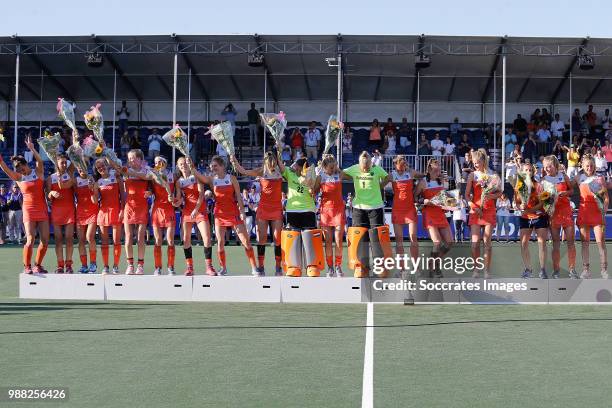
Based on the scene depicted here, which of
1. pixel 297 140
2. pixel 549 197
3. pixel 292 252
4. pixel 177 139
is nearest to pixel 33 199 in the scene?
pixel 177 139

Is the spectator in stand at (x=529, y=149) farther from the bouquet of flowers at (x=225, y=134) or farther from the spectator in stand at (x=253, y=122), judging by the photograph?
the bouquet of flowers at (x=225, y=134)

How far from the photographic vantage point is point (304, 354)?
28.0 ft

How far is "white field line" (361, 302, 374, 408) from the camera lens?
6521mm

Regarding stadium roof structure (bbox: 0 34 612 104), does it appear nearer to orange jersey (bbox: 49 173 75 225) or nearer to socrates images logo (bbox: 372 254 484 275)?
orange jersey (bbox: 49 173 75 225)

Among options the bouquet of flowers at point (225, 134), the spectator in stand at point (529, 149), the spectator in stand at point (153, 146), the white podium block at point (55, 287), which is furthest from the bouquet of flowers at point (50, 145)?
the spectator in stand at point (529, 149)

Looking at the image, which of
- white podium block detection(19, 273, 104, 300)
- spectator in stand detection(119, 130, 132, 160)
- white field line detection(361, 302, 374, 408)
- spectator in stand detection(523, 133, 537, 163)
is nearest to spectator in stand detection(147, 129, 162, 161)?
spectator in stand detection(119, 130, 132, 160)

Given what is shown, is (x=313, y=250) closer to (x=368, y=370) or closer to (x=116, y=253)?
(x=116, y=253)

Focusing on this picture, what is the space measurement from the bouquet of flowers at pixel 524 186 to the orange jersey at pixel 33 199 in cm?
712

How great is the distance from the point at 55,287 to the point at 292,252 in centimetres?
348

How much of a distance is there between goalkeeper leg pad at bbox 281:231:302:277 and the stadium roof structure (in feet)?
58.6

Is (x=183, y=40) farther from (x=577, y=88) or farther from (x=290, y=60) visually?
(x=577, y=88)

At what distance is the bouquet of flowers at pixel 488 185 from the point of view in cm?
1388

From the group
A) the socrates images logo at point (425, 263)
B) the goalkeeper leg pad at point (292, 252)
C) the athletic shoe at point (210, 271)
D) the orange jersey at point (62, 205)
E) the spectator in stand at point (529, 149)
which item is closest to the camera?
the socrates images logo at point (425, 263)

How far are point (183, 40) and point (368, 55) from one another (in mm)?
6599
